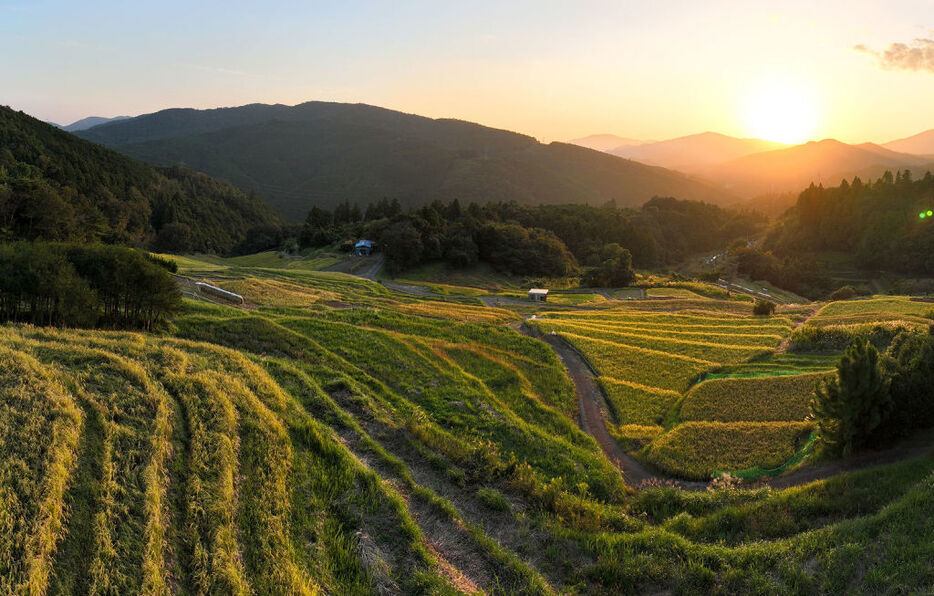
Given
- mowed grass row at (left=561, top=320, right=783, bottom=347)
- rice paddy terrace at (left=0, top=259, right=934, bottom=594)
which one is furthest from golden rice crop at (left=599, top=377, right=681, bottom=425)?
mowed grass row at (left=561, top=320, right=783, bottom=347)

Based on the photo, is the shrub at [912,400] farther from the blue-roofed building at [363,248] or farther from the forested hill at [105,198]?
the blue-roofed building at [363,248]

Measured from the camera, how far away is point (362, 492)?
11805 millimetres

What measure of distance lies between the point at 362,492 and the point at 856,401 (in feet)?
55.7

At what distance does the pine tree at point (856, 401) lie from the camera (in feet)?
52.8

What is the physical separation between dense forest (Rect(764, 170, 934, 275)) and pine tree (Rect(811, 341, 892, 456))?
112397 mm

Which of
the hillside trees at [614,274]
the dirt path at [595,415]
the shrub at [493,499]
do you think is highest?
the hillside trees at [614,274]

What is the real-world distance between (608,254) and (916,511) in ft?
338

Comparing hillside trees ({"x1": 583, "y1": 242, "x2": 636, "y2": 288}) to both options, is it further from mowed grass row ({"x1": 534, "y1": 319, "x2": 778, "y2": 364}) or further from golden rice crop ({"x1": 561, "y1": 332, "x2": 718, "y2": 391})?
golden rice crop ({"x1": 561, "y1": 332, "x2": 718, "y2": 391})

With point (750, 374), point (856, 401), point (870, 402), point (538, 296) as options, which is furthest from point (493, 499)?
point (538, 296)

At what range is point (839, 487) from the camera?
13.5m

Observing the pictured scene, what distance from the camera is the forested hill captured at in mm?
55344

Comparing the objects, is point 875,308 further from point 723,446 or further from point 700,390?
point 723,446

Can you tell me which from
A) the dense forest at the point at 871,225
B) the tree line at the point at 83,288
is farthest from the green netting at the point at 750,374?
the dense forest at the point at 871,225

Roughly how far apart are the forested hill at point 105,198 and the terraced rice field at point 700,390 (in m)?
61.1
